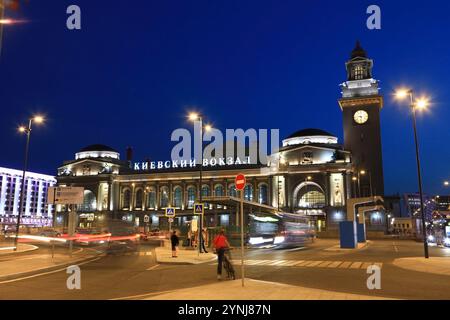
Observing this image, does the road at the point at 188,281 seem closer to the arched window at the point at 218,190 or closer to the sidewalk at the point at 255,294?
the sidewalk at the point at 255,294

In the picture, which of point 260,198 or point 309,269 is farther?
point 260,198

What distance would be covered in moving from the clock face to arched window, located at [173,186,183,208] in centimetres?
4725

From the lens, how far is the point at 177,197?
112125 millimetres

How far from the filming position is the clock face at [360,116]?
320 feet

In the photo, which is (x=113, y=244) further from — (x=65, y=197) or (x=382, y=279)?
(x=382, y=279)

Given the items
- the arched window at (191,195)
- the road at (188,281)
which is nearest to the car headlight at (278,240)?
the road at (188,281)

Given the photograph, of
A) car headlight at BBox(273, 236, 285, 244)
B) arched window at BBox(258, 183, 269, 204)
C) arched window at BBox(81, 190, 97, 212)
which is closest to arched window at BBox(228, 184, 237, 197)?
arched window at BBox(258, 183, 269, 204)

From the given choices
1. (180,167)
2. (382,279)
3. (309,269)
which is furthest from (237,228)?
(180,167)

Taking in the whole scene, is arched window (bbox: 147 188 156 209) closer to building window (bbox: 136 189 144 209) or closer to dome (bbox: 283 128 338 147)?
building window (bbox: 136 189 144 209)

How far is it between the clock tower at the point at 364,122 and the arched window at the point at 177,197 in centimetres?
4347

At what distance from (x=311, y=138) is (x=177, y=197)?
37.8 metres
